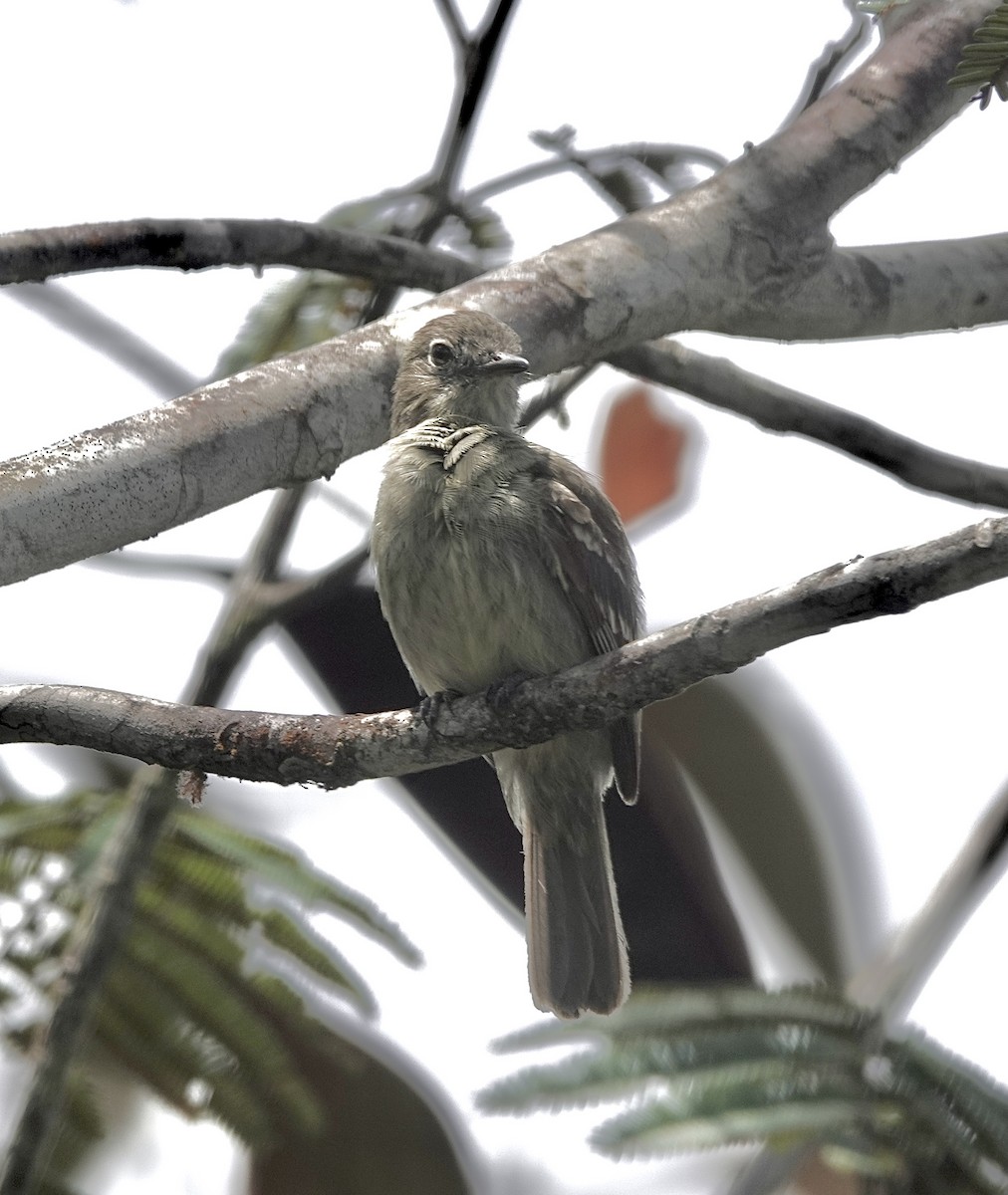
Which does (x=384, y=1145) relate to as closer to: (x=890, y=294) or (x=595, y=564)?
(x=595, y=564)

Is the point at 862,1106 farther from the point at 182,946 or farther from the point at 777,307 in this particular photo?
the point at 777,307

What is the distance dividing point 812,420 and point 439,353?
48.6 inches

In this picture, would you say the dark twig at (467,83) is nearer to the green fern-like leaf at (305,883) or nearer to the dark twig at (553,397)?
the dark twig at (553,397)

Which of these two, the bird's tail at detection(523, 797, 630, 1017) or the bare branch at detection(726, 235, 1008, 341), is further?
the bare branch at detection(726, 235, 1008, 341)

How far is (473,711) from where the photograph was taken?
10.2ft

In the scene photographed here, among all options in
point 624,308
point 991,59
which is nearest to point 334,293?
point 624,308

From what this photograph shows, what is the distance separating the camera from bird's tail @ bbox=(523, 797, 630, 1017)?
13.1ft

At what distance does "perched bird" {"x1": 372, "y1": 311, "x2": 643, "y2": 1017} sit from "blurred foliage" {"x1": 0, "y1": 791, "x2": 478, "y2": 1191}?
0.54 meters

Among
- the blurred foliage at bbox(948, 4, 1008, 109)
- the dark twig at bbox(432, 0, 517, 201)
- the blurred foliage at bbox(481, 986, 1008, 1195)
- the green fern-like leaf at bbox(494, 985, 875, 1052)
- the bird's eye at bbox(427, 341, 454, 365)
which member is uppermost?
the dark twig at bbox(432, 0, 517, 201)

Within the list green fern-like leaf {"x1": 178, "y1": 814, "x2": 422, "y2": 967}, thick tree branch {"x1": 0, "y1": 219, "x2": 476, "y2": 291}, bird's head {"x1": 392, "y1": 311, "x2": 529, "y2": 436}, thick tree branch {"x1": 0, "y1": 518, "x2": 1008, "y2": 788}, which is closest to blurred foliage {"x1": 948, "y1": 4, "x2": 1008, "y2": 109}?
thick tree branch {"x1": 0, "y1": 518, "x2": 1008, "y2": 788}

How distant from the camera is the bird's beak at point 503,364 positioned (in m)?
3.79

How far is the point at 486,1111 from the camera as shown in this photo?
11.5 ft

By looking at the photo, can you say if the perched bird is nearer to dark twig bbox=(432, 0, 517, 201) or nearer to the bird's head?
the bird's head

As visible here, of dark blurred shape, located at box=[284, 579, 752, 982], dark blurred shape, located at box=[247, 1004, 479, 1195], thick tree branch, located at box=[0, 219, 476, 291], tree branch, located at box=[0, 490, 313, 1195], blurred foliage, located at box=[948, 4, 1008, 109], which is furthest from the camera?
dark blurred shape, located at box=[247, 1004, 479, 1195]
